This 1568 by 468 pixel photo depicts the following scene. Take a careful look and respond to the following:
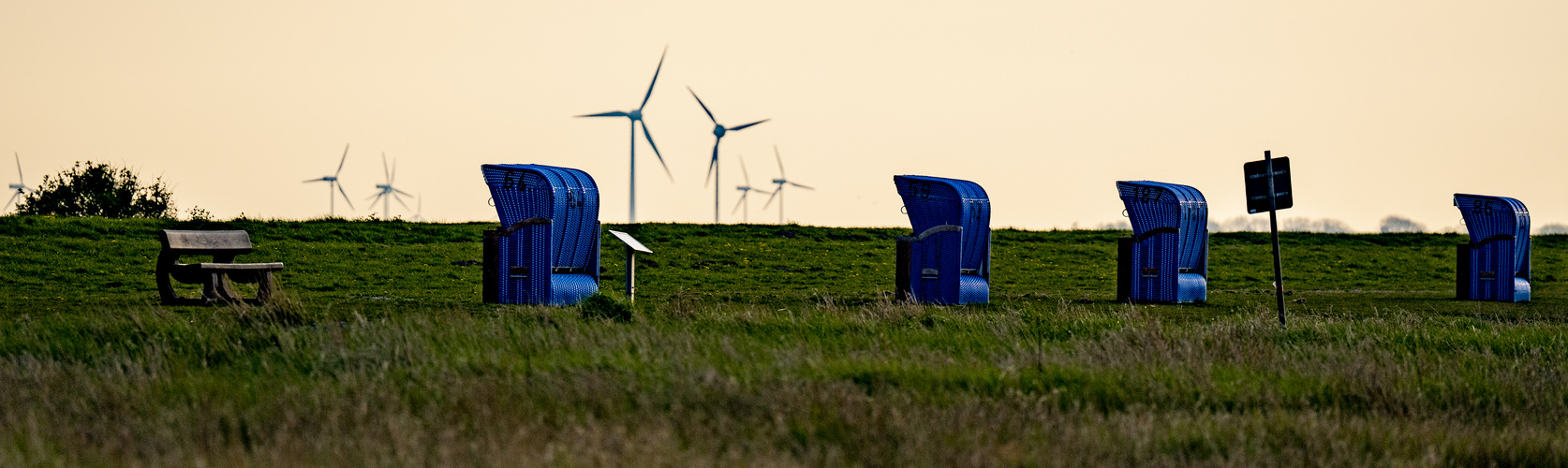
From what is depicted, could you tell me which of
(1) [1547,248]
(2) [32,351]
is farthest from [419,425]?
(1) [1547,248]

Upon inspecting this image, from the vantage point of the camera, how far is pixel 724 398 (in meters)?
8.84

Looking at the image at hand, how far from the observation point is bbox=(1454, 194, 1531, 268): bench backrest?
26.5 meters

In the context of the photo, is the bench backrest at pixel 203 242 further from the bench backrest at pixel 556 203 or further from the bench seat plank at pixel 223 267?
the bench backrest at pixel 556 203

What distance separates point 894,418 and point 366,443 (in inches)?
127

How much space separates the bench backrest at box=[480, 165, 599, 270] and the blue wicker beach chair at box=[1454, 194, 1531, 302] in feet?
58.6

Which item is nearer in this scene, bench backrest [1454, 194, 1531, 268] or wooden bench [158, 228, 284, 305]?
wooden bench [158, 228, 284, 305]

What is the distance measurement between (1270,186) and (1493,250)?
11853 millimetres

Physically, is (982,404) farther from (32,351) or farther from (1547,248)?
(1547,248)

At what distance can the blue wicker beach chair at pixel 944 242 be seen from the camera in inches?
851

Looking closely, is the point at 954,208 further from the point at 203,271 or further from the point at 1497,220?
the point at 1497,220

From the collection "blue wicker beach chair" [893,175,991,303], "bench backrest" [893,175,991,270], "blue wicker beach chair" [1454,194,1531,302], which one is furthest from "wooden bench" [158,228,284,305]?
"blue wicker beach chair" [1454,194,1531,302]

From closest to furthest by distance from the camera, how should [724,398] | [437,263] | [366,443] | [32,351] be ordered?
[366,443] → [724,398] → [32,351] → [437,263]

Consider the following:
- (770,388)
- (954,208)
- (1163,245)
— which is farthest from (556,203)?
(1163,245)

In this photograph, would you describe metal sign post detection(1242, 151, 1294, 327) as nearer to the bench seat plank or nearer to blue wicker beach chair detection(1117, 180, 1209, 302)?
blue wicker beach chair detection(1117, 180, 1209, 302)
